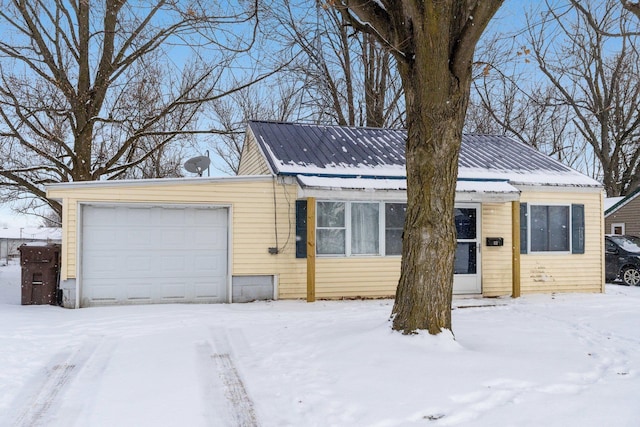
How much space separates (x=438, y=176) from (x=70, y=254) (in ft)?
22.3

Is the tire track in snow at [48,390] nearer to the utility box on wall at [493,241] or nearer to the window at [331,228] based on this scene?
the window at [331,228]

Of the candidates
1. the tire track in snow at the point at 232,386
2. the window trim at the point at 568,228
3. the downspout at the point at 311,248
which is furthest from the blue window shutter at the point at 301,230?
the window trim at the point at 568,228

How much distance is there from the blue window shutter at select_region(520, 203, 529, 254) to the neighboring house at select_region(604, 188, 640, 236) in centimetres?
1241

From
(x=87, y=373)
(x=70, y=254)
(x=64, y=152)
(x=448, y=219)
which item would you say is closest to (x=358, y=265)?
(x=448, y=219)

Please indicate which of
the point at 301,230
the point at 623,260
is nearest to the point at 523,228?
the point at 301,230

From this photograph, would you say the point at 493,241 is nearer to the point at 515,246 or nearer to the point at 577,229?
the point at 515,246

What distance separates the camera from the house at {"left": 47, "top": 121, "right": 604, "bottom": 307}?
9.06 m

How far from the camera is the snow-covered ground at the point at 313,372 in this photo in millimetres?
3719

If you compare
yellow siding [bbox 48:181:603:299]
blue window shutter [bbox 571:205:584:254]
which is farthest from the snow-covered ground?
Answer: blue window shutter [bbox 571:205:584:254]

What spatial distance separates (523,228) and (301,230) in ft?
16.9

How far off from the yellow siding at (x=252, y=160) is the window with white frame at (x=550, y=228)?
621cm

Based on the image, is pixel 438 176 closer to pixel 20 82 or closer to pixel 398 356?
pixel 398 356

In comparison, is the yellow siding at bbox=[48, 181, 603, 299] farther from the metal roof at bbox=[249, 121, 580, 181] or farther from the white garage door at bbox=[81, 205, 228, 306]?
the metal roof at bbox=[249, 121, 580, 181]

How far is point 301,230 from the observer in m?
9.81
